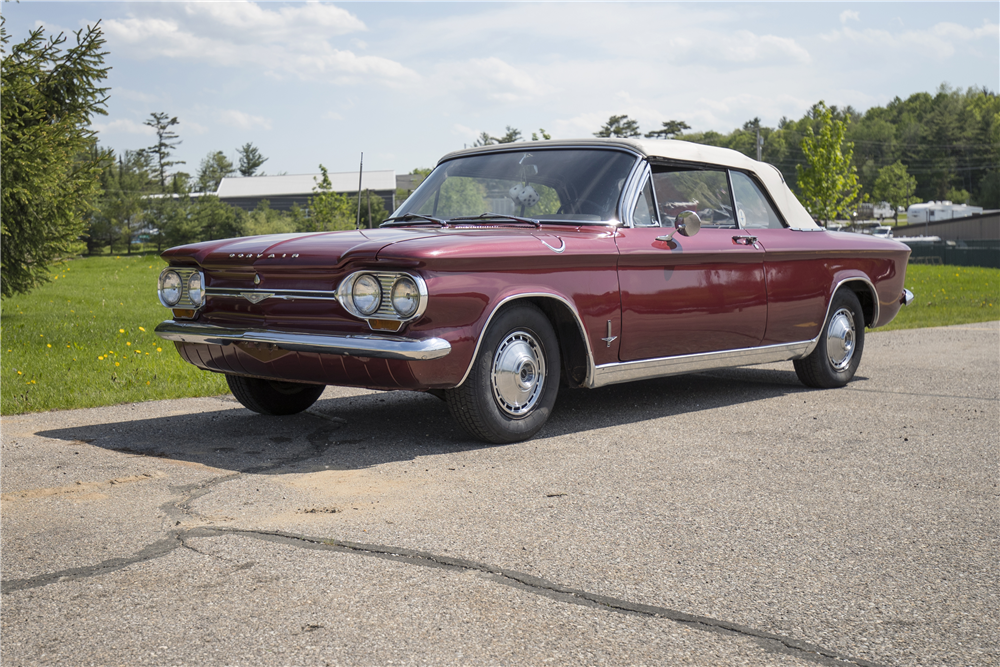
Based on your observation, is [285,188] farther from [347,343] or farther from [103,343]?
[347,343]

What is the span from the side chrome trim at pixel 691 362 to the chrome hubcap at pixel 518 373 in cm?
39

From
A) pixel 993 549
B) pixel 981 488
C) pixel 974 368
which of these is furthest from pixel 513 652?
pixel 974 368

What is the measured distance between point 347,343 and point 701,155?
3.10m

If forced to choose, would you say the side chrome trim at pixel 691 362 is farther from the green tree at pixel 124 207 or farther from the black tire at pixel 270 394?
the green tree at pixel 124 207

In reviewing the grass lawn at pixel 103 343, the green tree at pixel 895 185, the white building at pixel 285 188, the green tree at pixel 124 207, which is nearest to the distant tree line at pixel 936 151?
the green tree at pixel 895 185

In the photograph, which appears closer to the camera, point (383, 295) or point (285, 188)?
point (383, 295)

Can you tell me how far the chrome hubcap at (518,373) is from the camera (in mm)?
5004

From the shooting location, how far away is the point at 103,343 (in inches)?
405

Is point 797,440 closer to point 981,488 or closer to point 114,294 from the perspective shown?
point 981,488

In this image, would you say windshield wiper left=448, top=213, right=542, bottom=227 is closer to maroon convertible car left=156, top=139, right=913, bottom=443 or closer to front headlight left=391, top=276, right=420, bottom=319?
maroon convertible car left=156, top=139, right=913, bottom=443

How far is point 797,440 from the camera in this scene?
17.6 ft

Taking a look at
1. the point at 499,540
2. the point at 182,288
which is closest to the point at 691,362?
the point at 499,540

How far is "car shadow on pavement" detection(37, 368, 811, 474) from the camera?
4871mm

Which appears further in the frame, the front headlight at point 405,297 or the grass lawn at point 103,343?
the grass lawn at point 103,343
